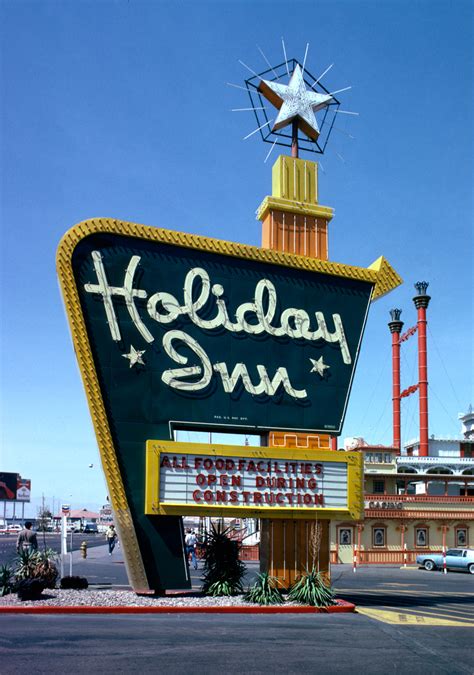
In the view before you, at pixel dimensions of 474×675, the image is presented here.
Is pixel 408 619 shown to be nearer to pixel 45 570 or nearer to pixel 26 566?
pixel 45 570

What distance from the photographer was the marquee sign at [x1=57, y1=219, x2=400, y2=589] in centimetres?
1962

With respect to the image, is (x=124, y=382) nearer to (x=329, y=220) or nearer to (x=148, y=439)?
(x=148, y=439)

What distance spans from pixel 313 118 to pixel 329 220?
423 centimetres

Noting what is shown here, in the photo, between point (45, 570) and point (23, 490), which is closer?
point (45, 570)

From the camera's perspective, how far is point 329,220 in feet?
79.8

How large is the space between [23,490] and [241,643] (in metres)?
152

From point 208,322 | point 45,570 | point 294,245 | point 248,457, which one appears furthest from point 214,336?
point 45,570

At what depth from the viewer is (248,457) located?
2072cm

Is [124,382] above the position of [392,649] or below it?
above

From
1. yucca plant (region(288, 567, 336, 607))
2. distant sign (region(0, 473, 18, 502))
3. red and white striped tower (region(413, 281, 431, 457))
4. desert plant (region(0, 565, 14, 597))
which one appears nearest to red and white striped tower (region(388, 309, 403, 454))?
red and white striped tower (region(413, 281, 431, 457))

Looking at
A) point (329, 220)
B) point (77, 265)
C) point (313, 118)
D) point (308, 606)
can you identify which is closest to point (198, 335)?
point (77, 265)

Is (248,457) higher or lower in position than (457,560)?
higher

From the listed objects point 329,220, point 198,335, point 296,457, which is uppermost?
point 329,220

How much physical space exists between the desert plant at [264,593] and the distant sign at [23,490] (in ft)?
470
